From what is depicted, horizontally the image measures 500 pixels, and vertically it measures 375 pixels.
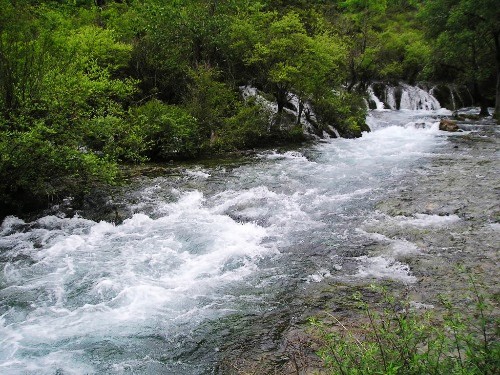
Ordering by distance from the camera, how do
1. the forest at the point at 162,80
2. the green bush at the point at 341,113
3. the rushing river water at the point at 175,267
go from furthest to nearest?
1. the green bush at the point at 341,113
2. the forest at the point at 162,80
3. the rushing river water at the point at 175,267

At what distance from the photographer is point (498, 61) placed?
24281mm

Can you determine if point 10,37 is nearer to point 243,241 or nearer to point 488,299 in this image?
point 243,241

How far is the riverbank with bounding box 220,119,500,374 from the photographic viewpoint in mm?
5281

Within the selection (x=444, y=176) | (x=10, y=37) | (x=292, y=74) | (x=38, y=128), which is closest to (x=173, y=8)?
(x=292, y=74)

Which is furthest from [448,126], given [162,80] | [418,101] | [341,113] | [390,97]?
[162,80]

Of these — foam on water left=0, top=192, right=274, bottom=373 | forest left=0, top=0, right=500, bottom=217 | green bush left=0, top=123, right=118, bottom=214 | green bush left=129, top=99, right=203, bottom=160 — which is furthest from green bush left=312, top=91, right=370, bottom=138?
green bush left=0, top=123, right=118, bottom=214

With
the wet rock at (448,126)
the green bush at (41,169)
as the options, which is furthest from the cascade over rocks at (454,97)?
the green bush at (41,169)

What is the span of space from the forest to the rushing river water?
1807 millimetres

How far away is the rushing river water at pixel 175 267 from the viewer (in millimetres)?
5660

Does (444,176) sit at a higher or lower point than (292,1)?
lower

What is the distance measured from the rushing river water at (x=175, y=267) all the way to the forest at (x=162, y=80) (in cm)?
181

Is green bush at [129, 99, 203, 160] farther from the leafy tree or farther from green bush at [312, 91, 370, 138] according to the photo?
the leafy tree

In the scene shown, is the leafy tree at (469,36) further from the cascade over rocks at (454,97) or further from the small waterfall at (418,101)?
the small waterfall at (418,101)

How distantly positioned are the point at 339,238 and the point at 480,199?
14.7ft
